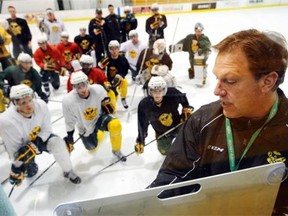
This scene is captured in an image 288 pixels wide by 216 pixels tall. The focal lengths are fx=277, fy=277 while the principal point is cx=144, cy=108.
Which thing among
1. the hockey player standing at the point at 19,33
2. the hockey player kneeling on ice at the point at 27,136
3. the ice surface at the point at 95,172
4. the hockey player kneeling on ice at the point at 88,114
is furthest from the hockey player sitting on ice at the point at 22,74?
the hockey player kneeling on ice at the point at 27,136

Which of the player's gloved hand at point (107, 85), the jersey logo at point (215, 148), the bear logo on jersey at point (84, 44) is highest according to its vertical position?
the jersey logo at point (215, 148)

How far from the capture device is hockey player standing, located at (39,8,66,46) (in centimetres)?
454

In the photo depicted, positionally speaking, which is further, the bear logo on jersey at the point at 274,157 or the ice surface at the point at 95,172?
the ice surface at the point at 95,172

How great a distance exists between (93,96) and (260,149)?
70.0 inches

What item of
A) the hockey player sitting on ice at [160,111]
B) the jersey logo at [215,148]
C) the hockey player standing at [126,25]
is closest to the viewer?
A: the jersey logo at [215,148]

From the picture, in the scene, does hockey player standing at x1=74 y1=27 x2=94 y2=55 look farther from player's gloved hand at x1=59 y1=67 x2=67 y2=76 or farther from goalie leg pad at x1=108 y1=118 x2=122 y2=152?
goalie leg pad at x1=108 y1=118 x2=122 y2=152

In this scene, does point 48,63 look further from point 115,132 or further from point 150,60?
point 115,132

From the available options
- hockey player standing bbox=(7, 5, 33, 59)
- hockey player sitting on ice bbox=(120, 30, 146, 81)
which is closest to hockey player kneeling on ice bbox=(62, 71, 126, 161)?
A: hockey player sitting on ice bbox=(120, 30, 146, 81)

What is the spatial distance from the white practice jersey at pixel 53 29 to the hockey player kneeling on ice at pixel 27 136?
9.03ft

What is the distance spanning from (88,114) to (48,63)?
5.76 feet

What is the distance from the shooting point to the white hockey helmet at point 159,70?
297 centimetres

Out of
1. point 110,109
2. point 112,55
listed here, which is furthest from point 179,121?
point 112,55

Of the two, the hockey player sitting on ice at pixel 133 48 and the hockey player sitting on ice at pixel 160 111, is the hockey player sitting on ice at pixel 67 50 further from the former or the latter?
the hockey player sitting on ice at pixel 160 111

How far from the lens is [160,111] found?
7.46ft
